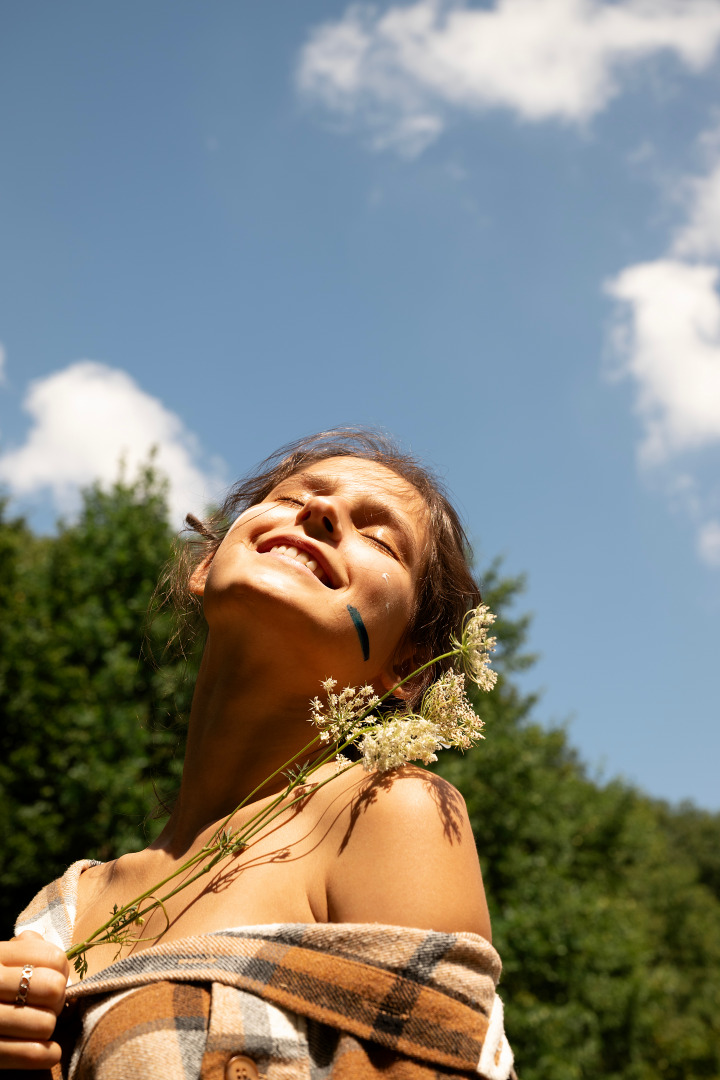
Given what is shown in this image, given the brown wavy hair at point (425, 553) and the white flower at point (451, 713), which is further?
the brown wavy hair at point (425, 553)

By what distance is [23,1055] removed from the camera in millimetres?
1455

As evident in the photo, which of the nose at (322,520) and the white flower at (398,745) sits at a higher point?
the nose at (322,520)

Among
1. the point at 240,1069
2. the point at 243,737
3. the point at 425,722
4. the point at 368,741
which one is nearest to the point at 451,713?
the point at 425,722

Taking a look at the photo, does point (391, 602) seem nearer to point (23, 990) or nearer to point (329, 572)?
point (329, 572)

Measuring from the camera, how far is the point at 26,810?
7.20m

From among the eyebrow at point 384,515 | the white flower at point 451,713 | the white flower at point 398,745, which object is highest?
the eyebrow at point 384,515

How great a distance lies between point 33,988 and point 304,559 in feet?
3.67

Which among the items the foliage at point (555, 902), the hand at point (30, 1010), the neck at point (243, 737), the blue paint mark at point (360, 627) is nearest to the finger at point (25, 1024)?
the hand at point (30, 1010)

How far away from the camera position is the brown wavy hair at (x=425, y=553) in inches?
97.0

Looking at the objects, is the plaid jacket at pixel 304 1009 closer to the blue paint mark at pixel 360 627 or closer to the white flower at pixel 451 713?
the white flower at pixel 451 713

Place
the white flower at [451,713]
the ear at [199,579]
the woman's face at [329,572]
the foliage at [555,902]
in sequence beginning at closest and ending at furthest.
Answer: the white flower at [451,713] → the woman's face at [329,572] → the ear at [199,579] → the foliage at [555,902]

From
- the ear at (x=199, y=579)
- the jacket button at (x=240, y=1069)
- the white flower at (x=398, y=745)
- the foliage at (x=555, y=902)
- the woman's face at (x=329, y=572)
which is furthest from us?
the foliage at (x=555, y=902)

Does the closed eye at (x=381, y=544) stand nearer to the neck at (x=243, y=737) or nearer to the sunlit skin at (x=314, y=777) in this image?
the sunlit skin at (x=314, y=777)

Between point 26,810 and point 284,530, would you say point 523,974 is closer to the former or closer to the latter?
point 26,810
